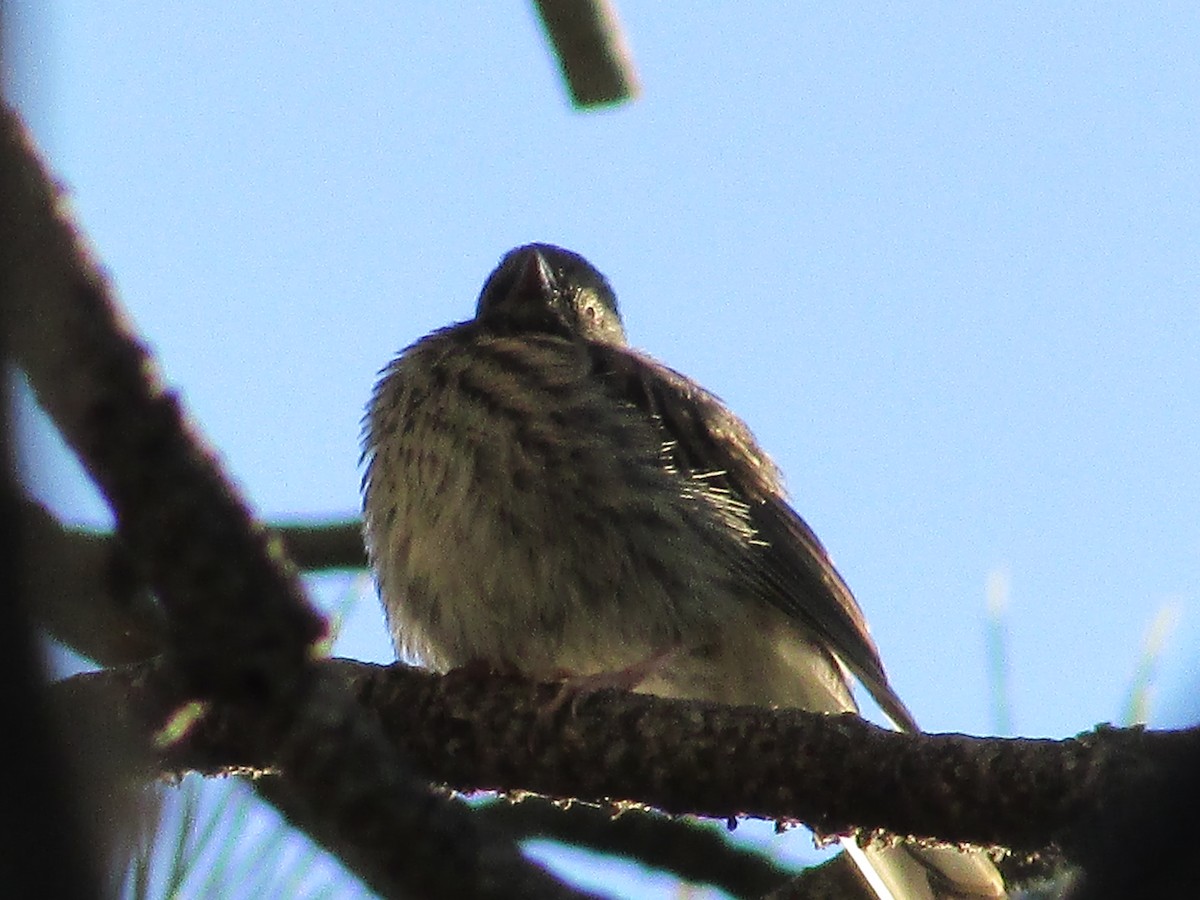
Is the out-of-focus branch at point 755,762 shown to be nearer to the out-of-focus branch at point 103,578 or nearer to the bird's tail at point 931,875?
the out-of-focus branch at point 103,578

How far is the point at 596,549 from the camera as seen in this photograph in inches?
157

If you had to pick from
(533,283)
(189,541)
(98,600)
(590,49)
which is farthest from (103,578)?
(533,283)

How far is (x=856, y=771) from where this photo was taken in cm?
262

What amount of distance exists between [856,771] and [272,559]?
1.70 metres

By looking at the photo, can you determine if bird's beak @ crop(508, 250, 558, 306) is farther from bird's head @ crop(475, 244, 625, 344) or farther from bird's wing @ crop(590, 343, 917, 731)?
bird's wing @ crop(590, 343, 917, 731)

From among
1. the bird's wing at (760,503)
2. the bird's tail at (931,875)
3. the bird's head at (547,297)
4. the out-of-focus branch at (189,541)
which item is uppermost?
the out-of-focus branch at (189,541)

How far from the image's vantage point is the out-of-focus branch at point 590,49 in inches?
137

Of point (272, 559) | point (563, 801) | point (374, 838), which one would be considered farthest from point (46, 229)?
point (563, 801)

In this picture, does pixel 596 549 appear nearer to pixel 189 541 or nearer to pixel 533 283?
pixel 533 283

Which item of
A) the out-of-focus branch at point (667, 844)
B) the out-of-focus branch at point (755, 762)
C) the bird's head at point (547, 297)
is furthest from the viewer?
the bird's head at point (547, 297)

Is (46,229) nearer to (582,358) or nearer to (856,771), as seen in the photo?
(856,771)

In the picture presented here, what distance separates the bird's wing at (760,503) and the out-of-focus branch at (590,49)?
1167mm

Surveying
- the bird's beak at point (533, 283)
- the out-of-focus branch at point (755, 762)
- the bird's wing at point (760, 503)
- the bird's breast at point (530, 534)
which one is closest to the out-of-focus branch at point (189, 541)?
the out-of-focus branch at point (755, 762)

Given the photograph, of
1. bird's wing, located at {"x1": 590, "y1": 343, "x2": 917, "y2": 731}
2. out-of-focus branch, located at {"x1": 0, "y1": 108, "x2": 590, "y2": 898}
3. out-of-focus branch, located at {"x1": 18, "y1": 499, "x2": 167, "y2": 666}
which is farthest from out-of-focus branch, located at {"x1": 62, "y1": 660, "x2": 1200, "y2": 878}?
bird's wing, located at {"x1": 590, "y1": 343, "x2": 917, "y2": 731}
